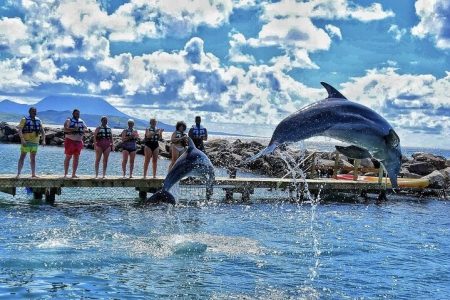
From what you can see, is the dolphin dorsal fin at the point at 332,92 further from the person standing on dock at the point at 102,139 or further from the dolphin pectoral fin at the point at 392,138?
the person standing on dock at the point at 102,139

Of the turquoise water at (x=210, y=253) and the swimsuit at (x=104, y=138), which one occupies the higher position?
the swimsuit at (x=104, y=138)

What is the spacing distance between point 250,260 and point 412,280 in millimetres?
3147

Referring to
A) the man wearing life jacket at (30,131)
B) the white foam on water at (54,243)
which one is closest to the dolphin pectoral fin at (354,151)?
the white foam on water at (54,243)

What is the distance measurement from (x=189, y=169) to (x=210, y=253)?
5.97ft

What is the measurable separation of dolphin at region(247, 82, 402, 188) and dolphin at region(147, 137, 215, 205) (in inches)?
176

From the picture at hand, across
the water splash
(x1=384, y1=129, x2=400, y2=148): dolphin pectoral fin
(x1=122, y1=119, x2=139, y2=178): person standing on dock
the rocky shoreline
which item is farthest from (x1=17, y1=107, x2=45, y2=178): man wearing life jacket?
(x1=384, y1=129, x2=400, y2=148): dolphin pectoral fin

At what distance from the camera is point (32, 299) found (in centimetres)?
851

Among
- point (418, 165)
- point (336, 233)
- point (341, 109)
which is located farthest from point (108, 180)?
point (418, 165)

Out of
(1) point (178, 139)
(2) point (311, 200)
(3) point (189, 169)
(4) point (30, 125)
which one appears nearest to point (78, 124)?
(4) point (30, 125)

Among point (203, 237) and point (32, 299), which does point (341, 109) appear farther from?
point (203, 237)

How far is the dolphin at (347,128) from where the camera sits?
7719mm

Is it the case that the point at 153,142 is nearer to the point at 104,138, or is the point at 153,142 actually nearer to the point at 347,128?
the point at 104,138

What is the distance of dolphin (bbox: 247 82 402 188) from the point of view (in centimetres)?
772

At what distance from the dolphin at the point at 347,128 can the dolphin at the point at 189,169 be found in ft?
14.7
